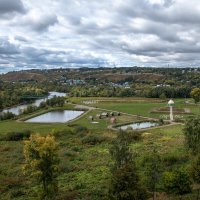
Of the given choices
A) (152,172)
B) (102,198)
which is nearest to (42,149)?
(102,198)

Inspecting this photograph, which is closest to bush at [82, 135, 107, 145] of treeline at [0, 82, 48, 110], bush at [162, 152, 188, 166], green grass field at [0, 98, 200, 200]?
green grass field at [0, 98, 200, 200]

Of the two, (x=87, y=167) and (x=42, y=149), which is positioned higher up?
(x=42, y=149)

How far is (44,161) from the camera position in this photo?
2922 centimetres

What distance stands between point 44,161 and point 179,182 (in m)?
11.2

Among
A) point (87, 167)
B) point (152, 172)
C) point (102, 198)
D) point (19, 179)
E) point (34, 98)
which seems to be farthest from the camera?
point (34, 98)

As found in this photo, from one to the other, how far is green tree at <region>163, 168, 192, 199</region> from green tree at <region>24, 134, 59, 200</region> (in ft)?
30.9

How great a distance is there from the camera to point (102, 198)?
99.4ft

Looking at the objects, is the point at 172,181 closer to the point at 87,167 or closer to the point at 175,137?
the point at 87,167

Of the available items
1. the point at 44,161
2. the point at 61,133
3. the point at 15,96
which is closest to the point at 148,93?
the point at 15,96

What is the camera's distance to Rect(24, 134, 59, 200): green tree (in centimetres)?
2917

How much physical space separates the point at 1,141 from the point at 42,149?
4290 cm

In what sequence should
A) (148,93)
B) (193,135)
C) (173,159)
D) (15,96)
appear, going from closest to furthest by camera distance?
(193,135) < (173,159) < (148,93) < (15,96)

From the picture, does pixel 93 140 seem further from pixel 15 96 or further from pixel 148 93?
pixel 15 96

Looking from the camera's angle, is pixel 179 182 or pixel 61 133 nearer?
pixel 179 182
